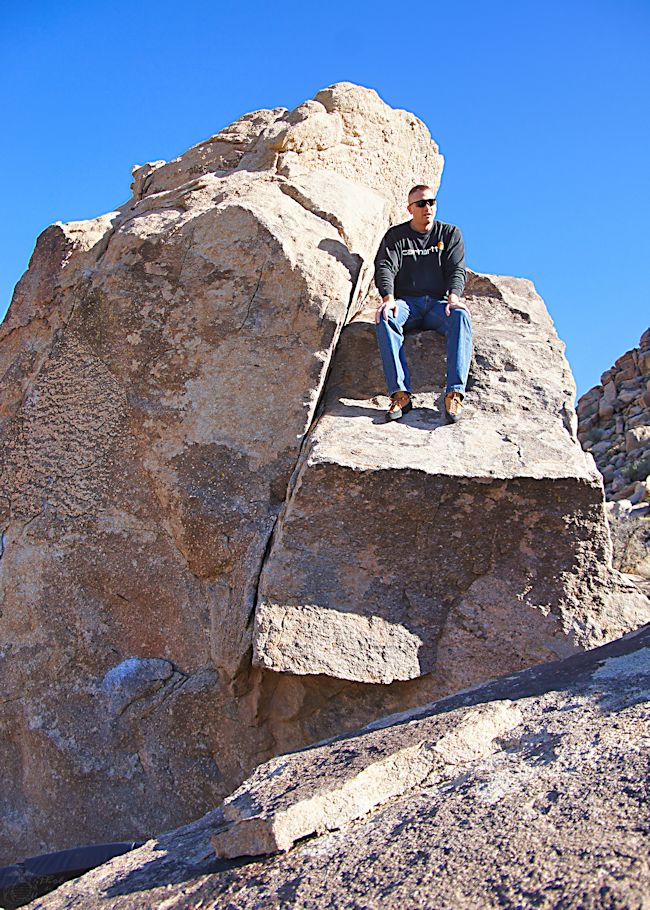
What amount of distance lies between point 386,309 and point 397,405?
508 mm

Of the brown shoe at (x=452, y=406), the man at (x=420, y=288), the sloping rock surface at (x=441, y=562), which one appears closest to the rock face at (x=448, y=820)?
the sloping rock surface at (x=441, y=562)

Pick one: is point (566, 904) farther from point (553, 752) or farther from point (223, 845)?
point (223, 845)

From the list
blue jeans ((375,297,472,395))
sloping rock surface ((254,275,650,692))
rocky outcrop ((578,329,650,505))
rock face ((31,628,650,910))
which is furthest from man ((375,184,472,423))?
rocky outcrop ((578,329,650,505))

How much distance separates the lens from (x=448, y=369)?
3.95m

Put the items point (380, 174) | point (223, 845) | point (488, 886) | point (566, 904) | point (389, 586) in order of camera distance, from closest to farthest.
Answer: point (566, 904) < point (488, 886) < point (223, 845) < point (389, 586) < point (380, 174)

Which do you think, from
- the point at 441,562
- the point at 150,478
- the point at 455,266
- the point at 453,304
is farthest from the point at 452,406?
the point at 150,478

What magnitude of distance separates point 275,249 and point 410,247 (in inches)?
29.9

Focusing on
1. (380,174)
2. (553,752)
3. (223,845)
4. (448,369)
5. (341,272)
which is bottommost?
(223,845)

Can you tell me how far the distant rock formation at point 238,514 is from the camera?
11.5 ft

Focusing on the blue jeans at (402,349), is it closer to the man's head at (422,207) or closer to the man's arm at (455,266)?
the man's arm at (455,266)

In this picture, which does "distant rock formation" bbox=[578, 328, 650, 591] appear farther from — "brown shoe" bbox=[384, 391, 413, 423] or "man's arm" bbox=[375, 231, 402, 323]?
"brown shoe" bbox=[384, 391, 413, 423]

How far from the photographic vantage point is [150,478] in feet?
13.1

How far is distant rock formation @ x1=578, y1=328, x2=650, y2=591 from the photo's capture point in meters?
12.5

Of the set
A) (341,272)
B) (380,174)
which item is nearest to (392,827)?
(341,272)
